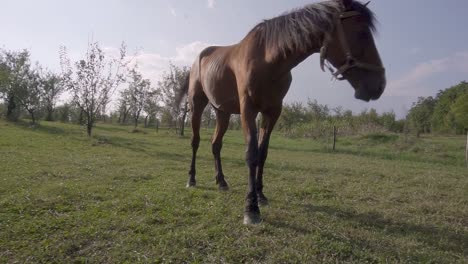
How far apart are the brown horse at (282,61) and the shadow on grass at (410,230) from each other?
40.9 inches

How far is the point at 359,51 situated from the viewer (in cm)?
302

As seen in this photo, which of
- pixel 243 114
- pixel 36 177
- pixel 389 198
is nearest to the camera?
pixel 243 114

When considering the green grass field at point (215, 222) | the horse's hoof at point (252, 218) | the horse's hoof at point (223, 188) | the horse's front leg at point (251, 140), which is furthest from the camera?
the horse's hoof at point (223, 188)

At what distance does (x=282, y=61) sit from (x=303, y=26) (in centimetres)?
44

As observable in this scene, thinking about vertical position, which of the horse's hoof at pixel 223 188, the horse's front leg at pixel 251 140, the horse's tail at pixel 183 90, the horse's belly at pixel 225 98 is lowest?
the horse's hoof at pixel 223 188

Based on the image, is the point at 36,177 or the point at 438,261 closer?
the point at 438,261

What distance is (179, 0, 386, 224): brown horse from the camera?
303 centimetres

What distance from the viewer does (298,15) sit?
342 centimetres

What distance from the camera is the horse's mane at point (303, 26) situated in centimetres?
311

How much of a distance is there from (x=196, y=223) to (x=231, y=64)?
7.07 ft

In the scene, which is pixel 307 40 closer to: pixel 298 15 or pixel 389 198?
pixel 298 15

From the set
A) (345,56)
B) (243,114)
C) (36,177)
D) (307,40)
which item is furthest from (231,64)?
(36,177)

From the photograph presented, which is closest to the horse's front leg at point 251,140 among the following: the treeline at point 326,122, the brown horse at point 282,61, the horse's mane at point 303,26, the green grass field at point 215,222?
the brown horse at point 282,61

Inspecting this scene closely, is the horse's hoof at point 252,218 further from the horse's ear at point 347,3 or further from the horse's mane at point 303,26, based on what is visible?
the horse's ear at point 347,3
